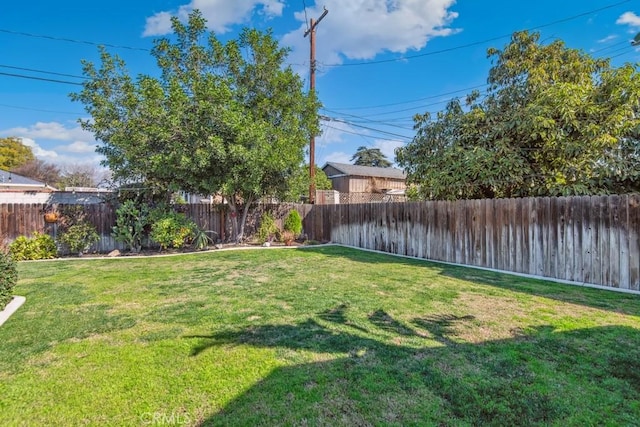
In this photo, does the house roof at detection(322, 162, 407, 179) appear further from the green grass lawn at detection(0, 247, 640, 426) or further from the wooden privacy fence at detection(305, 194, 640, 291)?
the green grass lawn at detection(0, 247, 640, 426)

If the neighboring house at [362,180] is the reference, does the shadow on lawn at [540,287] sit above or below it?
below

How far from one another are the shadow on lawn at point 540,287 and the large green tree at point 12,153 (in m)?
37.7

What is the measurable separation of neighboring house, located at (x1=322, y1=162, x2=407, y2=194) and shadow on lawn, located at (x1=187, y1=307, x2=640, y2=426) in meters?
23.2

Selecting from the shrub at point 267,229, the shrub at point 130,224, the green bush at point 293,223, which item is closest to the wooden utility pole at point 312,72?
the green bush at point 293,223

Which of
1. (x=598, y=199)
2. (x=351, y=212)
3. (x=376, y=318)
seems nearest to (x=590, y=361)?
(x=376, y=318)

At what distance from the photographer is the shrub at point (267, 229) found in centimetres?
1235

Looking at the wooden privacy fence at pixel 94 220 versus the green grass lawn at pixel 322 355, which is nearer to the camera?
the green grass lawn at pixel 322 355

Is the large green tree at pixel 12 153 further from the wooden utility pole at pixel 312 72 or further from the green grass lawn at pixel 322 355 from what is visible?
the green grass lawn at pixel 322 355

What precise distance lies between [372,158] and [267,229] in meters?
30.5

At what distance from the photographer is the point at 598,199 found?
566 cm

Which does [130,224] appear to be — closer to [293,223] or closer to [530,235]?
[293,223]

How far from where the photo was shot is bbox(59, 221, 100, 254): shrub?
9781 millimetres

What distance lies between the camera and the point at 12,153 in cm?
3117

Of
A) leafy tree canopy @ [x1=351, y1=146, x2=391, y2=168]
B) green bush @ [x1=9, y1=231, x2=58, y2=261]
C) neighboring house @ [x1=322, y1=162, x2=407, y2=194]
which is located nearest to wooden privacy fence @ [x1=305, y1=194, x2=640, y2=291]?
green bush @ [x1=9, y1=231, x2=58, y2=261]
